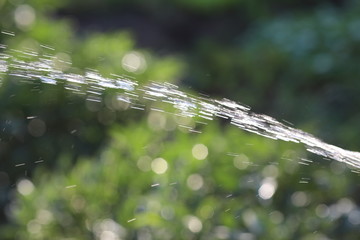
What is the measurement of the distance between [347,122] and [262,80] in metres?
1.41

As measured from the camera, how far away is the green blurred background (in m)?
2.72

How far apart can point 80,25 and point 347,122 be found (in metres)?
4.22

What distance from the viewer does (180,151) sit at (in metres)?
3.00

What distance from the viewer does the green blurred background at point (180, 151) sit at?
2721 millimetres

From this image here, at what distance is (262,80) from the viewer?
21.1 feet

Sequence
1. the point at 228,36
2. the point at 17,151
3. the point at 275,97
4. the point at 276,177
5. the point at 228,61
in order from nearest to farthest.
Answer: the point at 276,177, the point at 17,151, the point at 275,97, the point at 228,61, the point at 228,36

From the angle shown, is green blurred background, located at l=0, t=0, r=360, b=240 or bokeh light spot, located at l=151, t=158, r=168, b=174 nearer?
green blurred background, located at l=0, t=0, r=360, b=240

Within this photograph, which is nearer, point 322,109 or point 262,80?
point 322,109

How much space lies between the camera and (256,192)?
9.19 feet

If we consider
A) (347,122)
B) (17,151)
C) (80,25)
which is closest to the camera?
(17,151)

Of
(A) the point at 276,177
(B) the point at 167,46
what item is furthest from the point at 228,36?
(A) the point at 276,177

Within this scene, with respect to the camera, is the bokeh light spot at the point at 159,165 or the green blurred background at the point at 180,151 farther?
the bokeh light spot at the point at 159,165

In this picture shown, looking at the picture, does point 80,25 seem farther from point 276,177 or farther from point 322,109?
point 276,177

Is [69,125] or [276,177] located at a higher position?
[276,177]
